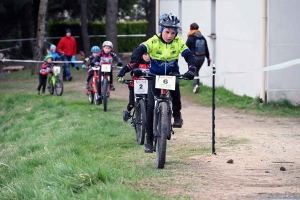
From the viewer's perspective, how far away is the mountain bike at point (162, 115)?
8.61 m

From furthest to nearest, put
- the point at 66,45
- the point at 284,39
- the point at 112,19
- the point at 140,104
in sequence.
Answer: the point at 112,19
the point at 66,45
the point at 284,39
the point at 140,104

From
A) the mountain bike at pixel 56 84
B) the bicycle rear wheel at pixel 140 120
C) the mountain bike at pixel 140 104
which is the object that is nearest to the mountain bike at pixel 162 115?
the bicycle rear wheel at pixel 140 120

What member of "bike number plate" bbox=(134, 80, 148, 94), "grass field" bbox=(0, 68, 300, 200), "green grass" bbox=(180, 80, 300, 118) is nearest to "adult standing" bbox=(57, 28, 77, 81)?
"grass field" bbox=(0, 68, 300, 200)

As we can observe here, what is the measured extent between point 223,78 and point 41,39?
1177 centimetres

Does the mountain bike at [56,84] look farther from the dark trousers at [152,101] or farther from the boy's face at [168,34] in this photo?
the boy's face at [168,34]

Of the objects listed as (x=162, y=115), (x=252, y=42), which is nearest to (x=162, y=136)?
(x=162, y=115)

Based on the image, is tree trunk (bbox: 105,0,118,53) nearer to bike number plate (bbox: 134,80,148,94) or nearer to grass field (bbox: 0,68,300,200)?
grass field (bbox: 0,68,300,200)

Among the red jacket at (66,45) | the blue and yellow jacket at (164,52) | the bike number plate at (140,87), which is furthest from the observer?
the red jacket at (66,45)

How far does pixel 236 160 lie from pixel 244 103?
25.4 ft

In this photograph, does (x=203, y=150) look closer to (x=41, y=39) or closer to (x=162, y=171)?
(x=162, y=171)

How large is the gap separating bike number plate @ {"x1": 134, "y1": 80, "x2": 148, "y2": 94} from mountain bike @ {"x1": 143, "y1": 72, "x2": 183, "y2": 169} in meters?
2.19

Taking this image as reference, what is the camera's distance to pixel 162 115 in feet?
28.4

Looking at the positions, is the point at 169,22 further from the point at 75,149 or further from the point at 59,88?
the point at 59,88

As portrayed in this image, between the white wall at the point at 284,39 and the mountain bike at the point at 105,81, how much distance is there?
3450 mm
